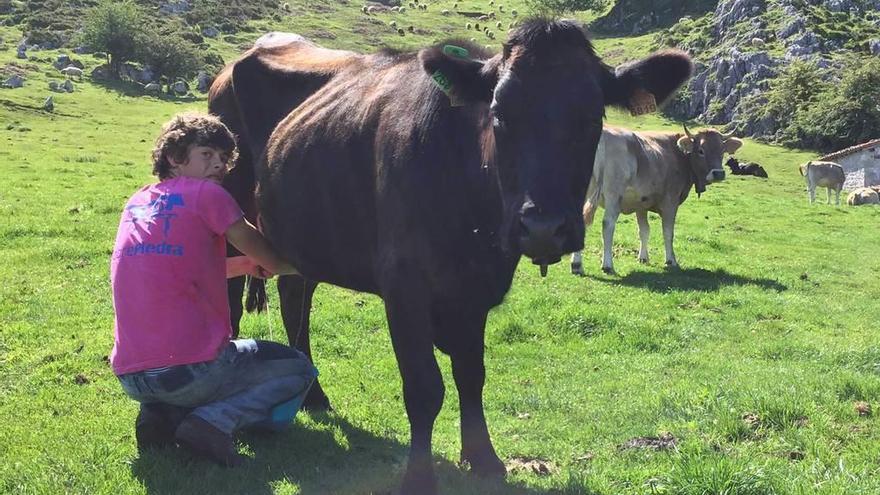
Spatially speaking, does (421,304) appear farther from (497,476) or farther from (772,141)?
(772,141)

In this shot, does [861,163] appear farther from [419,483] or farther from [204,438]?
[204,438]

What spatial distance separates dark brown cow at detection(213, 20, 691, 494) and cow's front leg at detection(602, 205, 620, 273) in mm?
9571

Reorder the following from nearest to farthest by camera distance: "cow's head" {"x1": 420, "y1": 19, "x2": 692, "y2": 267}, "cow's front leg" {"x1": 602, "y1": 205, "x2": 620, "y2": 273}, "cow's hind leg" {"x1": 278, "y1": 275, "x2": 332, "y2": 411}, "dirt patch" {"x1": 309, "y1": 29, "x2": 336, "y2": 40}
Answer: "cow's head" {"x1": 420, "y1": 19, "x2": 692, "y2": 267} < "cow's hind leg" {"x1": 278, "y1": 275, "x2": 332, "y2": 411} < "cow's front leg" {"x1": 602, "y1": 205, "x2": 620, "y2": 273} < "dirt patch" {"x1": 309, "y1": 29, "x2": 336, "y2": 40}

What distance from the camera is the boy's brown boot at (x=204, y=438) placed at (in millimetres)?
4590

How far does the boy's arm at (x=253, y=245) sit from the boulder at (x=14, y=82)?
51294 millimetres

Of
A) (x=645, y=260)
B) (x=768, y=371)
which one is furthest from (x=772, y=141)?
(x=768, y=371)

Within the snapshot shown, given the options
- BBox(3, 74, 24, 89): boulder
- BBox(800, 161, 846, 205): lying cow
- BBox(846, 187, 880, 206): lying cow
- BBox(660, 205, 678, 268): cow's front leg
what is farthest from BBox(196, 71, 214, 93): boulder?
BBox(660, 205, 678, 268): cow's front leg

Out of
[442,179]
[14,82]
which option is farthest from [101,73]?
[442,179]

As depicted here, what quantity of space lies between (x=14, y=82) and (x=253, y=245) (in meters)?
52.6

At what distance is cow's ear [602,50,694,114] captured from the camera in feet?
13.9

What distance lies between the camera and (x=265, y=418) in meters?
5.06

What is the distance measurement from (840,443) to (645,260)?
35.8 ft

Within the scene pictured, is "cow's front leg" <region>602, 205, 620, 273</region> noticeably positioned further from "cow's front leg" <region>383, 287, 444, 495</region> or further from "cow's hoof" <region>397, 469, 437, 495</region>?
"cow's hoof" <region>397, 469, 437, 495</region>

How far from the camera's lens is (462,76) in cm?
412
